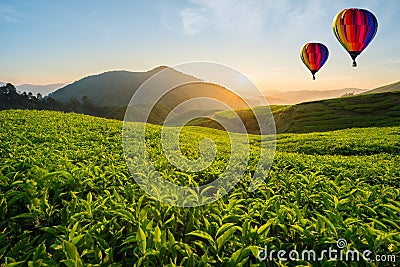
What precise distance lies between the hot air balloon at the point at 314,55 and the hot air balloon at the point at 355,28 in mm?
3971

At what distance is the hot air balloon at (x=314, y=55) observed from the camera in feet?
73.6

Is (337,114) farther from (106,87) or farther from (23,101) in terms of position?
(106,87)

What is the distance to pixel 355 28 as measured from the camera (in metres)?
17.1

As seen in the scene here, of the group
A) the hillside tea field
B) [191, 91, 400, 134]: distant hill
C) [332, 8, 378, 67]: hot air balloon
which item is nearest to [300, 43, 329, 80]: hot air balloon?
[332, 8, 378, 67]: hot air balloon

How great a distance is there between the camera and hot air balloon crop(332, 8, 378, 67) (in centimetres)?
1675

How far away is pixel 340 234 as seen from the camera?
2209mm

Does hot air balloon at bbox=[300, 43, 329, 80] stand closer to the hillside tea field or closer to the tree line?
the hillside tea field

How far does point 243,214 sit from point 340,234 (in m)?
0.85

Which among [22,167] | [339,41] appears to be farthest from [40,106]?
[22,167]

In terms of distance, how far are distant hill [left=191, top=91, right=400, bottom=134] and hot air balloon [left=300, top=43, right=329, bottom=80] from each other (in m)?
16.5

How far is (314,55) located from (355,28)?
5.42m

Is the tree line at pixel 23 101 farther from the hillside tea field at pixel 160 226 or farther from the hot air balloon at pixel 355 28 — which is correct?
the hillside tea field at pixel 160 226

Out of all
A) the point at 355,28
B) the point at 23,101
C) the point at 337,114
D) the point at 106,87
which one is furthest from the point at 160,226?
the point at 106,87

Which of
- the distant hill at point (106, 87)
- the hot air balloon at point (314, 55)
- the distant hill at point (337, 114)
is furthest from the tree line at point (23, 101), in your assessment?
the distant hill at point (106, 87)
